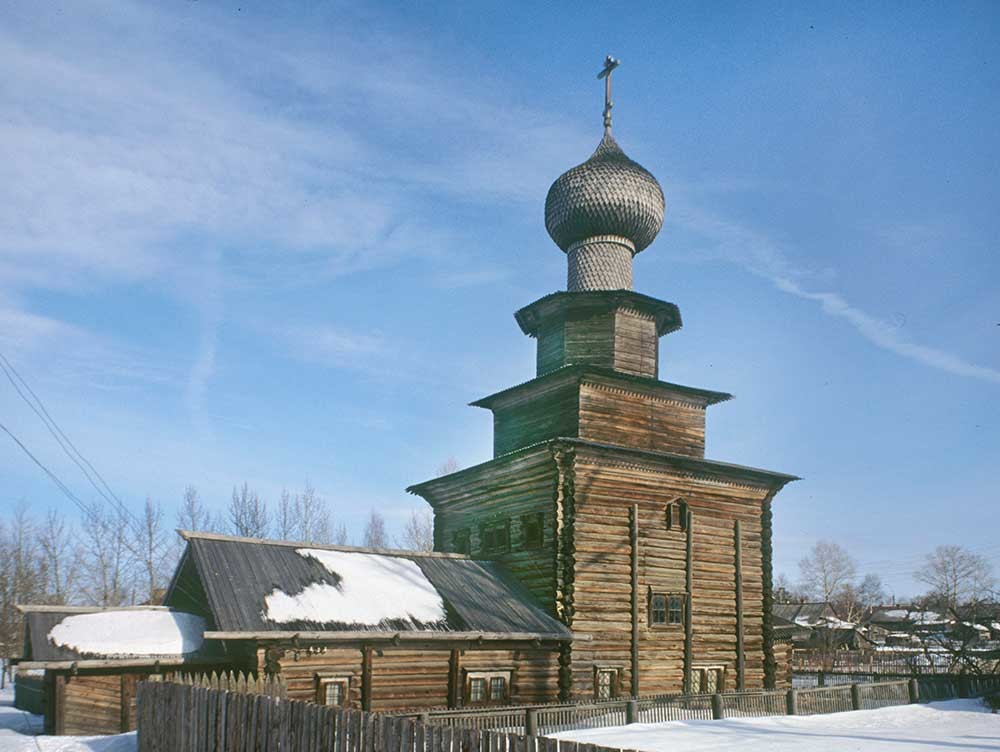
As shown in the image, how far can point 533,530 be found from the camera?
25.7 metres

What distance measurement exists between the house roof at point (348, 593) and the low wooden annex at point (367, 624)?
0.03 meters

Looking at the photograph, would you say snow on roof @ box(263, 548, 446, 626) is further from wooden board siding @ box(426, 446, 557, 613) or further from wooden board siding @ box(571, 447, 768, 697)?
wooden board siding @ box(571, 447, 768, 697)

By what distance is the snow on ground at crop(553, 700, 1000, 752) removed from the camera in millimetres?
17547

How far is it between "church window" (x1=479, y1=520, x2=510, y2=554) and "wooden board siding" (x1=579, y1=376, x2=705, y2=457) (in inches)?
150

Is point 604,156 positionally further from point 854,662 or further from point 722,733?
point 854,662

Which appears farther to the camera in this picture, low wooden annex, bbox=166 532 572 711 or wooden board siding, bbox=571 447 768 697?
wooden board siding, bbox=571 447 768 697

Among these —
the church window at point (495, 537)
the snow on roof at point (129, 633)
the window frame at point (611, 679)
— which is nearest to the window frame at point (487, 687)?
the window frame at point (611, 679)

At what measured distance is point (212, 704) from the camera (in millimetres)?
13141

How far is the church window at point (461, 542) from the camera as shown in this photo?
2888 centimetres

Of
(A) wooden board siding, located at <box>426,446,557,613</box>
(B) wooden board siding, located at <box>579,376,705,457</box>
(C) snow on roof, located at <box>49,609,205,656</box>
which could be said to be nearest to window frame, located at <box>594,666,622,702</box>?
(A) wooden board siding, located at <box>426,446,557,613</box>

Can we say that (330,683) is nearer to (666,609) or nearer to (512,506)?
(512,506)

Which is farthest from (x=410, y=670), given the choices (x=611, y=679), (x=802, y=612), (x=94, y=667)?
(x=802, y=612)

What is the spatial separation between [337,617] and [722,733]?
886 centimetres

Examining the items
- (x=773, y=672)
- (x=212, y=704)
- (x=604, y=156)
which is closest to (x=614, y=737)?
(x=212, y=704)
